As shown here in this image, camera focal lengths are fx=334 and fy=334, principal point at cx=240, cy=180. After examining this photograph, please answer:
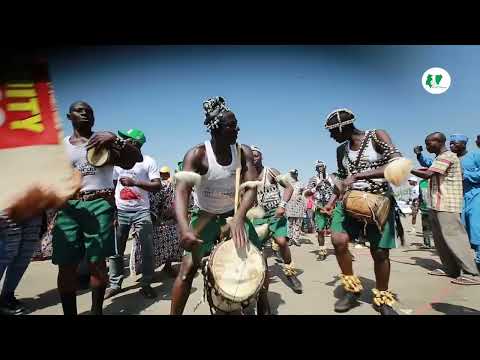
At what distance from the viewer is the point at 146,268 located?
12.9 ft

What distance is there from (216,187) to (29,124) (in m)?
1.69

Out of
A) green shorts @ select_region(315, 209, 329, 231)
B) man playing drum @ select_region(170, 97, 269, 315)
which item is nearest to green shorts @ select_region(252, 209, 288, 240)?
man playing drum @ select_region(170, 97, 269, 315)

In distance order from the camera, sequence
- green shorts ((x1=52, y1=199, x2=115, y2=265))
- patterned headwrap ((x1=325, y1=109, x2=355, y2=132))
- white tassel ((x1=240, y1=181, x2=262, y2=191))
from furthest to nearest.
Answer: patterned headwrap ((x1=325, y1=109, x2=355, y2=132))
green shorts ((x1=52, y1=199, x2=115, y2=265))
white tassel ((x1=240, y1=181, x2=262, y2=191))

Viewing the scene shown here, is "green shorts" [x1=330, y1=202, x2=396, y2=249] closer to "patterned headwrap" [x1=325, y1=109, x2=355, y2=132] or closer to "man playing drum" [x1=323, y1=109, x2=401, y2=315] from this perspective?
"man playing drum" [x1=323, y1=109, x2=401, y2=315]

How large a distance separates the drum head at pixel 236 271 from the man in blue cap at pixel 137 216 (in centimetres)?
175

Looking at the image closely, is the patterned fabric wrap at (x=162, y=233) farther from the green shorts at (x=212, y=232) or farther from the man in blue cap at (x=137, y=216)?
the green shorts at (x=212, y=232)

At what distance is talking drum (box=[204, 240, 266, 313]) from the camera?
222 cm

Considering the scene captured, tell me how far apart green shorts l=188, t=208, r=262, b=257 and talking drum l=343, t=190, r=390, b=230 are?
3.31 ft

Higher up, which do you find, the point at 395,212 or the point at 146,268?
the point at 395,212
